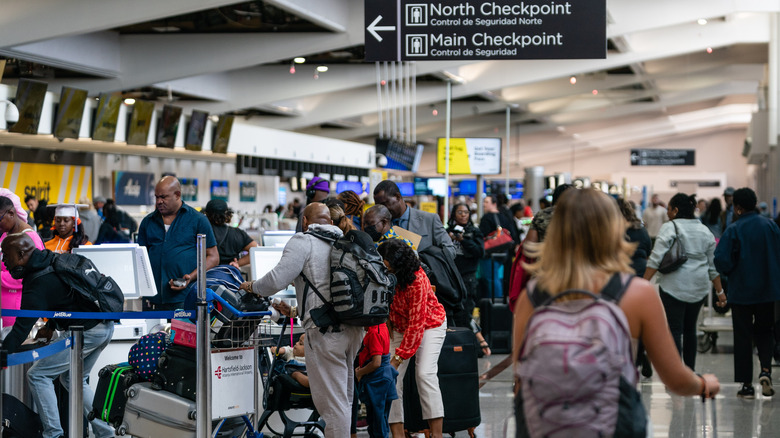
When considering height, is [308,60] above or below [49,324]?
above

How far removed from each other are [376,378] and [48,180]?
15095 millimetres

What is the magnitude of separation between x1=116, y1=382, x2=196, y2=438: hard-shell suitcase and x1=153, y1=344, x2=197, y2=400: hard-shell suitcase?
4 cm

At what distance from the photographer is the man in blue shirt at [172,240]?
6.36 m

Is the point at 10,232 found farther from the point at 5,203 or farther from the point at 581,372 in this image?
the point at 581,372

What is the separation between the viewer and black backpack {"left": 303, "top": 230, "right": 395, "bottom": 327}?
4922mm

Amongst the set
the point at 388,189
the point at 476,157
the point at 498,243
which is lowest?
the point at 498,243

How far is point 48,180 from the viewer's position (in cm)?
1912

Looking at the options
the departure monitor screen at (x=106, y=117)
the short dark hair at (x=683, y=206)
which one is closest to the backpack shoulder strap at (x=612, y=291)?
the short dark hair at (x=683, y=206)

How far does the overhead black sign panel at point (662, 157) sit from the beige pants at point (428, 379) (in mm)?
42681

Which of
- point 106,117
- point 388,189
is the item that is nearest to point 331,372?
point 388,189

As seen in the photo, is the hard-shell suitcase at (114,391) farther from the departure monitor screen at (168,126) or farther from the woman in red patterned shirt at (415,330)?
the departure monitor screen at (168,126)

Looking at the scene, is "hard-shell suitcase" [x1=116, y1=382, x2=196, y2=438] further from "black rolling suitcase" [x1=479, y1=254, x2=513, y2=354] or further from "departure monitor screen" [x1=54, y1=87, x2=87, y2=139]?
"departure monitor screen" [x1=54, y1=87, x2=87, y2=139]

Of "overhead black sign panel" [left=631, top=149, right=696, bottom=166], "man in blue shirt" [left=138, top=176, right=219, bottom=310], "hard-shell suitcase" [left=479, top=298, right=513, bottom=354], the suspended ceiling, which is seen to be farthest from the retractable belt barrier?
"overhead black sign panel" [left=631, top=149, right=696, bottom=166]

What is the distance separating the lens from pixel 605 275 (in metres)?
Answer: 2.71
